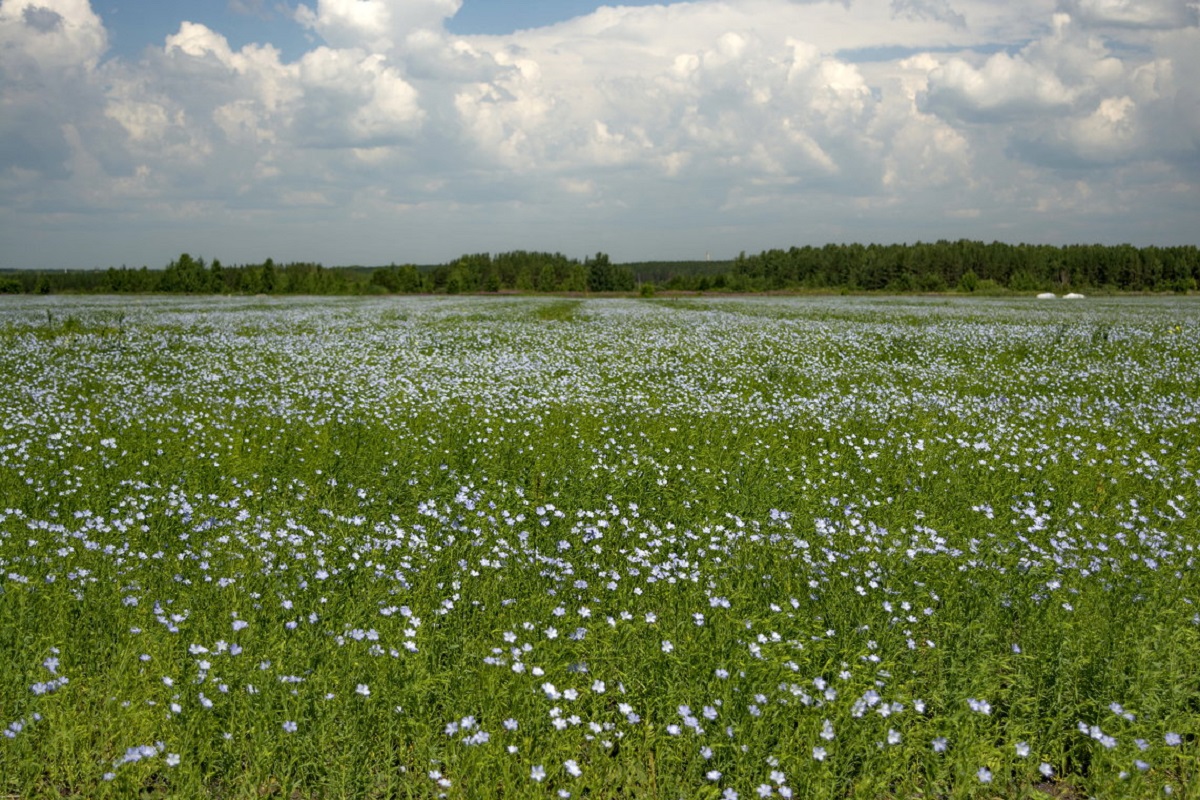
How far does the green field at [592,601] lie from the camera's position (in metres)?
3.70

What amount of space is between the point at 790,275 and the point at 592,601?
471 ft

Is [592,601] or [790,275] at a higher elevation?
[790,275]

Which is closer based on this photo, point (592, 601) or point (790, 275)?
point (592, 601)

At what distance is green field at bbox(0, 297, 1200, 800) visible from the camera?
12.1 ft

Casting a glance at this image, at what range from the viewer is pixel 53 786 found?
338 cm

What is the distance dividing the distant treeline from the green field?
88.1 meters

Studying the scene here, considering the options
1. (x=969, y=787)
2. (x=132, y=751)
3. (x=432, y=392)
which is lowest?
(x=969, y=787)

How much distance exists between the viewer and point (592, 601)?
5.23m

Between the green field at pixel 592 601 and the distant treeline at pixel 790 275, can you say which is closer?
the green field at pixel 592 601

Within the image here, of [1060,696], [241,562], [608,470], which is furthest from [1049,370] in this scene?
[241,562]

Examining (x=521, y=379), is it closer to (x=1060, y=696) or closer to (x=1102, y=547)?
(x=1102, y=547)

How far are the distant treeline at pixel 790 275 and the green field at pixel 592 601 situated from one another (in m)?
88.1

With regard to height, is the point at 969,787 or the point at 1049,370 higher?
the point at 1049,370

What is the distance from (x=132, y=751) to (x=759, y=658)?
10.2ft
